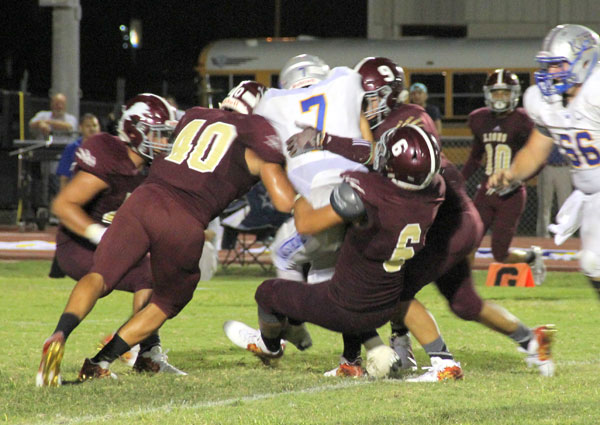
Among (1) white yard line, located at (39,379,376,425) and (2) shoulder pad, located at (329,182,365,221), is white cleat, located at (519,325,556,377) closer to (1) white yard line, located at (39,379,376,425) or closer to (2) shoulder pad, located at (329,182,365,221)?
(1) white yard line, located at (39,379,376,425)

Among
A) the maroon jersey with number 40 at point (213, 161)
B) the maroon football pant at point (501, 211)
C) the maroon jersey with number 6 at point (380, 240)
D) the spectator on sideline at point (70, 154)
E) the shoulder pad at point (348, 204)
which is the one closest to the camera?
the shoulder pad at point (348, 204)

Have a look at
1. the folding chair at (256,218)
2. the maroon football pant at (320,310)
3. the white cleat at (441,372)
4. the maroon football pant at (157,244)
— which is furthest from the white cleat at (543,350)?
the folding chair at (256,218)

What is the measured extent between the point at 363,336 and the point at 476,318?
62 cm

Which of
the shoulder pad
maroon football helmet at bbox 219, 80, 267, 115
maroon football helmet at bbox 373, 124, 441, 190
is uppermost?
maroon football helmet at bbox 219, 80, 267, 115

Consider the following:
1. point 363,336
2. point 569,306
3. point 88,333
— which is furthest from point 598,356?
point 88,333

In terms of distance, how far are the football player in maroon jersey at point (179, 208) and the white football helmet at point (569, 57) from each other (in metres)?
1.51

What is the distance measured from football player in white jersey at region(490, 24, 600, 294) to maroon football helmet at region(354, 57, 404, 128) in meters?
0.76

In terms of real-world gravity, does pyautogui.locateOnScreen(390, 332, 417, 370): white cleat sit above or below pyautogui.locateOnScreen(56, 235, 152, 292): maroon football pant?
below

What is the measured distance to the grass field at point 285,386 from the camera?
181 inches

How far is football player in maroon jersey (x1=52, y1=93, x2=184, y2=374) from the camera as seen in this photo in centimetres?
592

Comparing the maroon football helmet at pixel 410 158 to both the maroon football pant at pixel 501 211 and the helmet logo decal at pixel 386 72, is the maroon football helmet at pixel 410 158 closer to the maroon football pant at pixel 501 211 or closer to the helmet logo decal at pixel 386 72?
the helmet logo decal at pixel 386 72

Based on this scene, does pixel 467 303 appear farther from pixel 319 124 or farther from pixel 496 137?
pixel 496 137

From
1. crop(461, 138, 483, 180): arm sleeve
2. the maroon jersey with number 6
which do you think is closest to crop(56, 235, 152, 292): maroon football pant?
the maroon jersey with number 6

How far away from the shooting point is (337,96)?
5.84 meters
